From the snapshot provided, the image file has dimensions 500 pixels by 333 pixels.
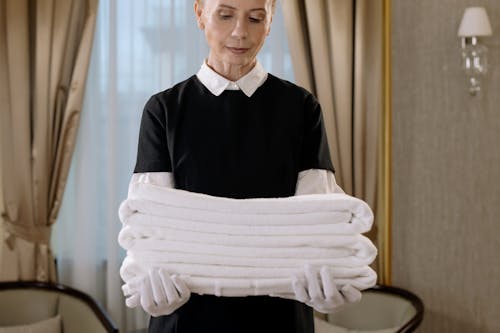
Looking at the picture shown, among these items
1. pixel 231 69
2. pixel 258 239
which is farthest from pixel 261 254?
pixel 231 69

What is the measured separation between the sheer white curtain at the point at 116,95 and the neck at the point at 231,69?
7.03 ft

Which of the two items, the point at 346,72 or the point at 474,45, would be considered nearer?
the point at 474,45

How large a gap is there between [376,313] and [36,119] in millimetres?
1873

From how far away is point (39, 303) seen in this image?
11.5ft

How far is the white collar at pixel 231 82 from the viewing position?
1.59 m

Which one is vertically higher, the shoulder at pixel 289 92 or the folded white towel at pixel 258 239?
the shoulder at pixel 289 92

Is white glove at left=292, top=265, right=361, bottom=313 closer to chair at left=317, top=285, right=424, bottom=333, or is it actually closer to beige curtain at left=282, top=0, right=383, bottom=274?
chair at left=317, top=285, right=424, bottom=333

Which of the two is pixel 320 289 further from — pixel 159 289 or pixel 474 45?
pixel 474 45

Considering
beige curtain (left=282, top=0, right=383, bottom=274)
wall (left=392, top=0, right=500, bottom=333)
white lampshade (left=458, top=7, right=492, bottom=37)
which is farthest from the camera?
beige curtain (left=282, top=0, right=383, bottom=274)

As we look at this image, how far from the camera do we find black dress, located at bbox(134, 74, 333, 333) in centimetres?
153

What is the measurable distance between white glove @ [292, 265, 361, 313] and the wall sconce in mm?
2329

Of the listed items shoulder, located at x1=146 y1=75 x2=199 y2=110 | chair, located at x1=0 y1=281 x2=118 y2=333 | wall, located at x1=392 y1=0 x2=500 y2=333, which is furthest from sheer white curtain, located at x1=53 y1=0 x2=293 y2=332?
shoulder, located at x1=146 y1=75 x2=199 y2=110

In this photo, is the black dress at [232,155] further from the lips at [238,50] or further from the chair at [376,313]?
the chair at [376,313]

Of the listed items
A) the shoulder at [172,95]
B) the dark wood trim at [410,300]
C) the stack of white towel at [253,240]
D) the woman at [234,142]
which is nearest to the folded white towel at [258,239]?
the stack of white towel at [253,240]
